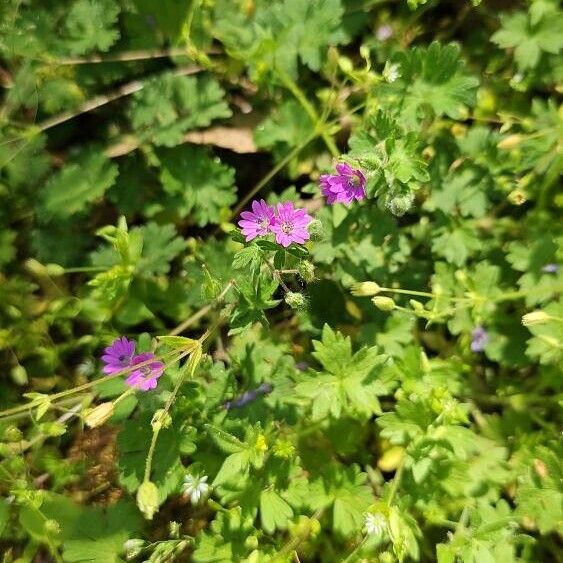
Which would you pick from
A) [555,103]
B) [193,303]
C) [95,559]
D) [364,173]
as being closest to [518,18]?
[555,103]

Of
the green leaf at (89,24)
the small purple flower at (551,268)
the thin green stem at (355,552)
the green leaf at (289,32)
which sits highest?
the green leaf at (89,24)

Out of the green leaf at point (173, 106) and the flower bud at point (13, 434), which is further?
the green leaf at point (173, 106)

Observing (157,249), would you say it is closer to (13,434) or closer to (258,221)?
(258,221)

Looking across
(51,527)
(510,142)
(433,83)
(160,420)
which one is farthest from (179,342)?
(510,142)

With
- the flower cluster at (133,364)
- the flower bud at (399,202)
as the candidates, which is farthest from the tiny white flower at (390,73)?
the flower cluster at (133,364)

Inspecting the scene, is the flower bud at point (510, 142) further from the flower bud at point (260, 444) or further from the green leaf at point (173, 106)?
the flower bud at point (260, 444)

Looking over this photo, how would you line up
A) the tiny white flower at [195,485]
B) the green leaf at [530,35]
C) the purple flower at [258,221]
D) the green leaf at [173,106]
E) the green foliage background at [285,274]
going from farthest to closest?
the green leaf at [173,106] < the green leaf at [530,35] < the green foliage background at [285,274] < the tiny white flower at [195,485] < the purple flower at [258,221]

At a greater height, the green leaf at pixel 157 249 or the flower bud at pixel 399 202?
the flower bud at pixel 399 202
